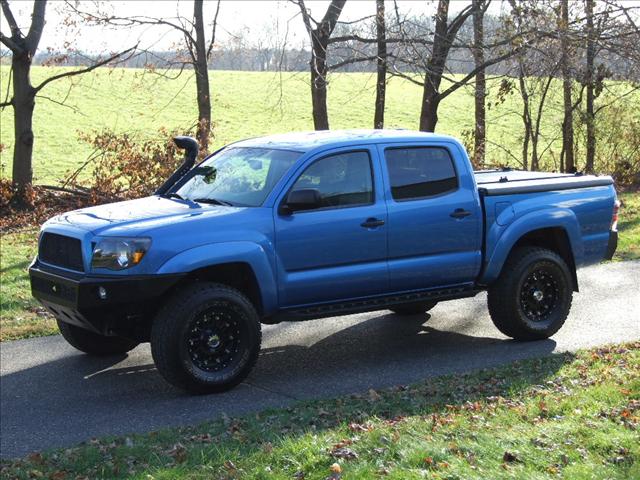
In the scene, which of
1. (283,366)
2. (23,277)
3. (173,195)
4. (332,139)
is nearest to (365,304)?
(283,366)

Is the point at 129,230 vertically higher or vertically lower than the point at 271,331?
higher

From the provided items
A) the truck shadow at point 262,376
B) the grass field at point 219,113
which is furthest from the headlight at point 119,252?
the grass field at point 219,113

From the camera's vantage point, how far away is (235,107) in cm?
4462

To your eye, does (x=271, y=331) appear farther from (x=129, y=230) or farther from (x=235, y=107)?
(x=235, y=107)

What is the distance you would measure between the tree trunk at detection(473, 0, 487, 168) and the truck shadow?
10.1 meters

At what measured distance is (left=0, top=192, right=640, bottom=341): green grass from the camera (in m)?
10.2

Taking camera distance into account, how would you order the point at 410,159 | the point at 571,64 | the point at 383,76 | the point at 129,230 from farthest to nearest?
the point at 383,76 → the point at 571,64 → the point at 410,159 → the point at 129,230

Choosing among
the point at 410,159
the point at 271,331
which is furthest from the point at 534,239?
the point at 271,331

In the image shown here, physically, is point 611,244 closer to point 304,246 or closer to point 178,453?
point 304,246

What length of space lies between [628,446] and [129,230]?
3.91 meters

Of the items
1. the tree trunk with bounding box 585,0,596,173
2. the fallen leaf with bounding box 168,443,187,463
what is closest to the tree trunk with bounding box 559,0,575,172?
the tree trunk with bounding box 585,0,596,173

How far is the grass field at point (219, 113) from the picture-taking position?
3392cm

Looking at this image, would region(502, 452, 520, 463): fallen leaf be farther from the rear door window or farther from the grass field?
the grass field

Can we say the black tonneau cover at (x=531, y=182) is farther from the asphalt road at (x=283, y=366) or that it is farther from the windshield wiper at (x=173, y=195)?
the windshield wiper at (x=173, y=195)
